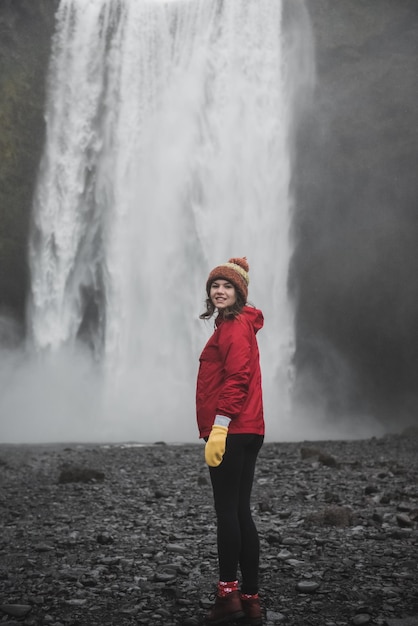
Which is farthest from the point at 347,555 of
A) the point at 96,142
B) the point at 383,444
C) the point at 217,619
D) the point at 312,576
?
the point at 96,142

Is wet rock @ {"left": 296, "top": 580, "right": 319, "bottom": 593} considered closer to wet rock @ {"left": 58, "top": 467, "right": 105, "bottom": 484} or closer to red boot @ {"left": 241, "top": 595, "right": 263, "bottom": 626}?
red boot @ {"left": 241, "top": 595, "right": 263, "bottom": 626}

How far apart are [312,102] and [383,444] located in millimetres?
18093

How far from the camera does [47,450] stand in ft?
54.5

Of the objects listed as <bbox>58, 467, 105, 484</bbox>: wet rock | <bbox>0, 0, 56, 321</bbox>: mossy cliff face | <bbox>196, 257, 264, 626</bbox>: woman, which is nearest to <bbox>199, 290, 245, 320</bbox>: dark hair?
<bbox>196, 257, 264, 626</bbox>: woman

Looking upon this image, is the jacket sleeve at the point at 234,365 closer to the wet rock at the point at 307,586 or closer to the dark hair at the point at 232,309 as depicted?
the dark hair at the point at 232,309

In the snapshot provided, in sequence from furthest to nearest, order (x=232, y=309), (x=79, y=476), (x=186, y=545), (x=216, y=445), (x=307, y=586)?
(x=79, y=476)
(x=186, y=545)
(x=307, y=586)
(x=232, y=309)
(x=216, y=445)

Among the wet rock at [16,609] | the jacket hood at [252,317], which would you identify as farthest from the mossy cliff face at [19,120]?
the jacket hood at [252,317]

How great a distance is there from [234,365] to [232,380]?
96 millimetres

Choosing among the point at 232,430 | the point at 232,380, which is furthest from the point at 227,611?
the point at 232,380

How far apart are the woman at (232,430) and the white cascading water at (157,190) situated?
19.5m

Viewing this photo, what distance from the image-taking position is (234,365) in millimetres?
3758

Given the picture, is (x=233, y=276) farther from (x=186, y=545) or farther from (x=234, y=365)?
(x=186, y=545)

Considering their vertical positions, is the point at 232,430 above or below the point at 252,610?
above

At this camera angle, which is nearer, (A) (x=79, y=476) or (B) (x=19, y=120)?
(A) (x=79, y=476)
